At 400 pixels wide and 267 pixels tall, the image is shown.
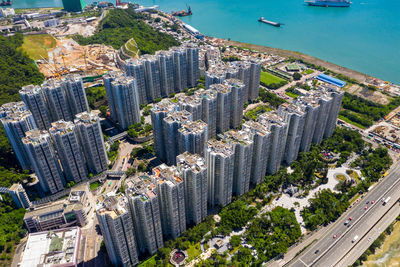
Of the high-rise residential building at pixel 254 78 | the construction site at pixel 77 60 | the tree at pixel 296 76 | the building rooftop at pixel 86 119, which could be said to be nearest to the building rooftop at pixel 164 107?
the building rooftop at pixel 86 119

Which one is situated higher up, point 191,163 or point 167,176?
point 191,163

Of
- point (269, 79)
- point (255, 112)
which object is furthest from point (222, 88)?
point (269, 79)

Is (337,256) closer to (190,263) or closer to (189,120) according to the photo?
(190,263)

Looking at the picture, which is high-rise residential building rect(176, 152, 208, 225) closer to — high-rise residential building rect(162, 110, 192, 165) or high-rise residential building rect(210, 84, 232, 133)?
high-rise residential building rect(162, 110, 192, 165)

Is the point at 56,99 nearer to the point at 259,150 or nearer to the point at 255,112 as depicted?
the point at 259,150

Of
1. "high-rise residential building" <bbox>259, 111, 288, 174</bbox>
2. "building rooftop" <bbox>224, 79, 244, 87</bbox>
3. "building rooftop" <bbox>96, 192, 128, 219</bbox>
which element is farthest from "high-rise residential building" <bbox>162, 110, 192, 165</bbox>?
"building rooftop" <bbox>96, 192, 128, 219</bbox>

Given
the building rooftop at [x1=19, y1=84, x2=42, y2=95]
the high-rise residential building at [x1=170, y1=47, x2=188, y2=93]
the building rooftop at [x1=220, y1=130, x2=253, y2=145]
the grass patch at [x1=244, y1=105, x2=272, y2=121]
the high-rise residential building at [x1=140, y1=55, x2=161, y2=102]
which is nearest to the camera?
the building rooftop at [x1=220, y1=130, x2=253, y2=145]
